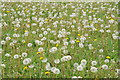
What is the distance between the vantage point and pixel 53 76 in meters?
4.01

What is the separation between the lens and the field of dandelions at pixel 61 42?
4161 mm

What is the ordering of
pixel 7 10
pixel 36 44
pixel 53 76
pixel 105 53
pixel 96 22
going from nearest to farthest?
pixel 53 76 < pixel 105 53 < pixel 36 44 < pixel 96 22 < pixel 7 10

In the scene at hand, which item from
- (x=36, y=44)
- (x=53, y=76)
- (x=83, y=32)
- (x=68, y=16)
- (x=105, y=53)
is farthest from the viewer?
(x=68, y=16)

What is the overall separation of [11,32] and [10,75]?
6.90ft

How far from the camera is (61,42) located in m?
5.34

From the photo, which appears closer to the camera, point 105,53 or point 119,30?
point 105,53

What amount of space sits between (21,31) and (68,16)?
162cm

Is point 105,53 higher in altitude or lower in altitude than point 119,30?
lower

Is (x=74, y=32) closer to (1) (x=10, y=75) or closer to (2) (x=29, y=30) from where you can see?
(2) (x=29, y=30)

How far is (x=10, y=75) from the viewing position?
13.6 feet

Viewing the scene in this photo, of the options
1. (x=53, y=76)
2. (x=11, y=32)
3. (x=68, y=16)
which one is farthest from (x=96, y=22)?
(x=53, y=76)

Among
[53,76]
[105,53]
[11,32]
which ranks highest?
[11,32]

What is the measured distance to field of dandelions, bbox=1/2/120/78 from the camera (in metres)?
4.16

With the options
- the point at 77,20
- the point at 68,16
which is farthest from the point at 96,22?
the point at 68,16
